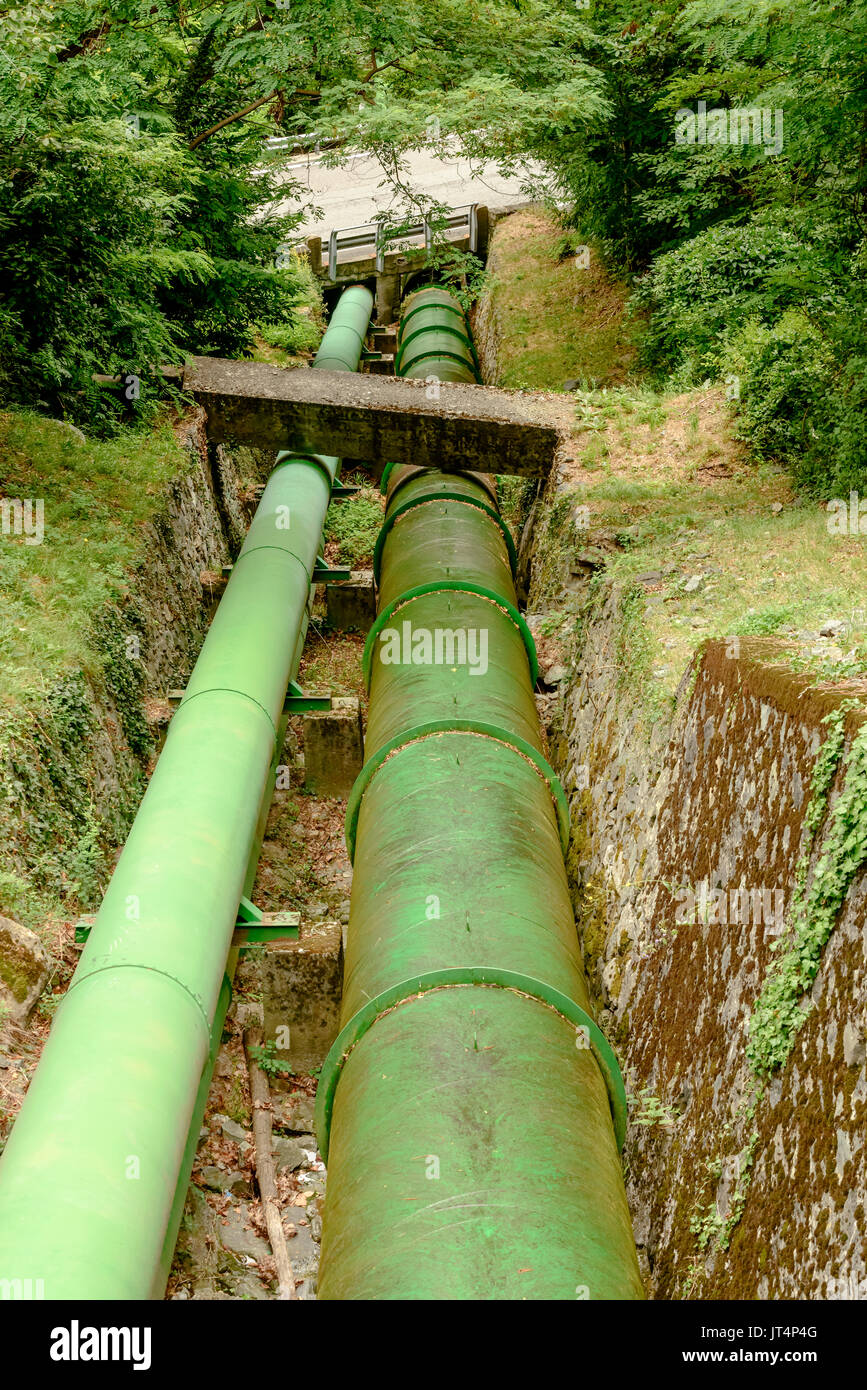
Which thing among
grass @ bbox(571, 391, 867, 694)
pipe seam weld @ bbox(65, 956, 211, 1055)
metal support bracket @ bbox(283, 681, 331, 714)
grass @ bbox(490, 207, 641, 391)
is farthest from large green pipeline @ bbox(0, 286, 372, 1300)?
grass @ bbox(490, 207, 641, 391)

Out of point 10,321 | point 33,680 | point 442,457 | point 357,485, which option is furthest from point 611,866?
point 357,485

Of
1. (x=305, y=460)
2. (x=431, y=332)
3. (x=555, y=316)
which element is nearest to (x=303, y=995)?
(x=305, y=460)

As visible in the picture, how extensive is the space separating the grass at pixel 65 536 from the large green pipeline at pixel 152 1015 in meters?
1.18

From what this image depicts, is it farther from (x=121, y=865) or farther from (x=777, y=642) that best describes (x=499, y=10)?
(x=121, y=865)

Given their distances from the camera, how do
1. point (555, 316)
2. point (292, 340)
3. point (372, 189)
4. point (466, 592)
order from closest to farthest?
point (466, 592) < point (555, 316) < point (292, 340) < point (372, 189)

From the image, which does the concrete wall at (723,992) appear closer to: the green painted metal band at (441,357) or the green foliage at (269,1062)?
the green foliage at (269,1062)

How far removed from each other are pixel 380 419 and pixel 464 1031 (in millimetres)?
7528

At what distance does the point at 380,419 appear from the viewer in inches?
421

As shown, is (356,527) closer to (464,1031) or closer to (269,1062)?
(269,1062)

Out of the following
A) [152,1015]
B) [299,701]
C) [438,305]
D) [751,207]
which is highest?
[438,305]

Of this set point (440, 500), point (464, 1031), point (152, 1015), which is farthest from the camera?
point (440, 500)

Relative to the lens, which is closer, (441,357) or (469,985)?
(469,985)

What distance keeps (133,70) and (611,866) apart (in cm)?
981

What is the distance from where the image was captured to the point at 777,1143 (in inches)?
165
